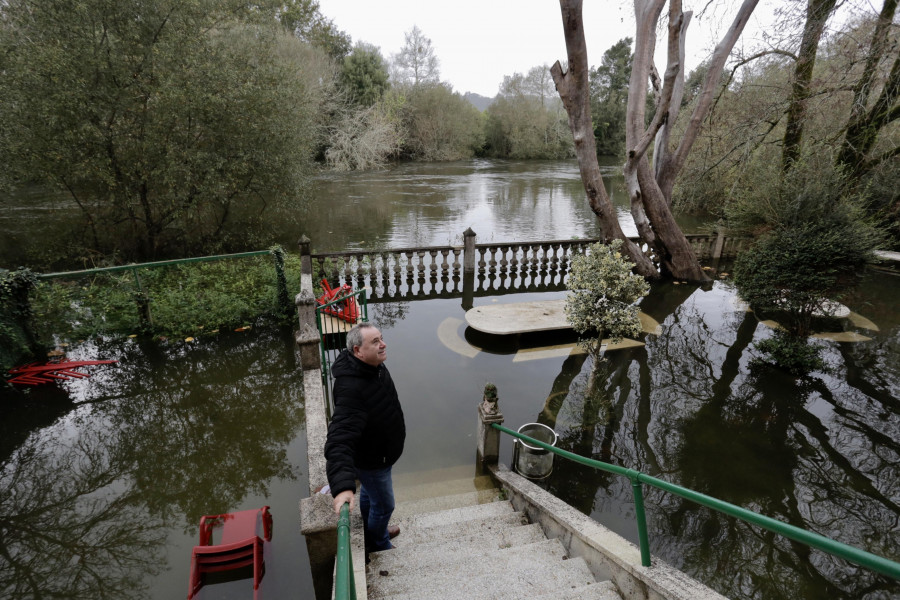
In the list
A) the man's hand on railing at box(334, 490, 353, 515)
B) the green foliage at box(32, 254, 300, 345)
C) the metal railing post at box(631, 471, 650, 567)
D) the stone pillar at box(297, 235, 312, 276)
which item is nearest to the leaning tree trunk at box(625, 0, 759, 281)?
the stone pillar at box(297, 235, 312, 276)

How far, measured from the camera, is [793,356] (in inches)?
290

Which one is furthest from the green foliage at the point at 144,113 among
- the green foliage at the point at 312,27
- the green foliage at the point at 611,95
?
the green foliage at the point at 611,95

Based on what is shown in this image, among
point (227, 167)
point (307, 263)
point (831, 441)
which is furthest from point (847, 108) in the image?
point (227, 167)

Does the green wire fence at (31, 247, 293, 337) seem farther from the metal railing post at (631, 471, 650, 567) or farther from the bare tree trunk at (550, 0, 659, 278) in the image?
the metal railing post at (631, 471, 650, 567)

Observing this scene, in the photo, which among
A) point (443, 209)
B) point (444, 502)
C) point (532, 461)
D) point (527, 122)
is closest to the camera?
point (444, 502)

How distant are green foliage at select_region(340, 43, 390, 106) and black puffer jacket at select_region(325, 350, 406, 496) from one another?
120 feet

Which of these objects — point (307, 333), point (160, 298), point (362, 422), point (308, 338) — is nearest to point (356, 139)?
point (160, 298)

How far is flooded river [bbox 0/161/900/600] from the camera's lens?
4.06m

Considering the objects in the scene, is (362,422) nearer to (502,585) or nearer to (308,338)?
(502,585)

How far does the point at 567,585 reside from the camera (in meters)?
3.12

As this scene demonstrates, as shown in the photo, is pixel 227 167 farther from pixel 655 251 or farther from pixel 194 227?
pixel 655 251

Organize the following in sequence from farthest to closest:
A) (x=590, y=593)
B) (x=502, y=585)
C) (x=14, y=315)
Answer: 1. (x=14, y=315)
2. (x=502, y=585)
3. (x=590, y=593)

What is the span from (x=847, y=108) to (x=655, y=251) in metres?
6.35

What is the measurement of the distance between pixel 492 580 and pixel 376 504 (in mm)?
1007
